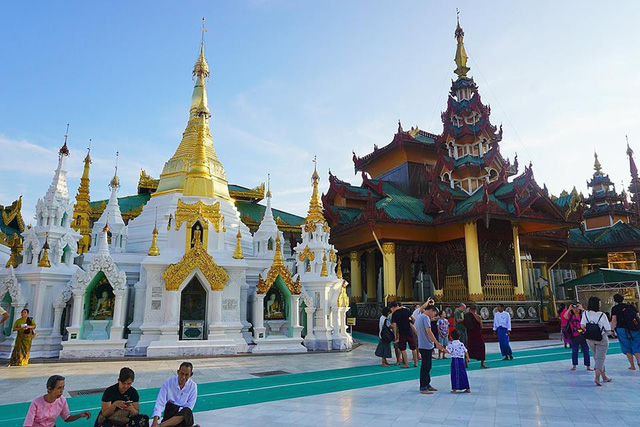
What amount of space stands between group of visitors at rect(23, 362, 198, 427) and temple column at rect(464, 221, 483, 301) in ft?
51.0

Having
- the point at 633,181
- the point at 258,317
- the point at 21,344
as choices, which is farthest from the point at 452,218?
the point at 633,181

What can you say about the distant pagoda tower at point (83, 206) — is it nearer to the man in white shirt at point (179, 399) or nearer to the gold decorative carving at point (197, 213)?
the gold decorative carving at point (197, 213)

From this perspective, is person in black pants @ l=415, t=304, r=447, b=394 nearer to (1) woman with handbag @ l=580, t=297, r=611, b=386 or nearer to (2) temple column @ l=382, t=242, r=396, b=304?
(1) woman with handbag @ l=580, t=297, r=611, b=386

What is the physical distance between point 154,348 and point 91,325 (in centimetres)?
217

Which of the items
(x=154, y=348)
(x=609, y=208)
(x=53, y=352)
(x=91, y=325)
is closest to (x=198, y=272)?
(x=154, y=348)

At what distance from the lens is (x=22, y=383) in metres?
8.15

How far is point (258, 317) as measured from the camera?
13.9 m

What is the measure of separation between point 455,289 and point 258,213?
15.9 metres

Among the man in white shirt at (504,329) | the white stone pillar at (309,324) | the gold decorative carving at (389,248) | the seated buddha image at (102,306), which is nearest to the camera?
the man in white shirt at (504,329)

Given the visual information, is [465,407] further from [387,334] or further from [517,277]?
[517,277]

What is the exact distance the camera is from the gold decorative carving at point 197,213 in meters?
14.9

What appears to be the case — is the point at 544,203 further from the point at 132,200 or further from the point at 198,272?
the point at 132,200

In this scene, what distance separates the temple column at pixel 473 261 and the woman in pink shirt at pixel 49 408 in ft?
53.6

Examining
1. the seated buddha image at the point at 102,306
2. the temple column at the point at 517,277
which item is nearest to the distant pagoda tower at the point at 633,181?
the temple column at the point at 517,277
